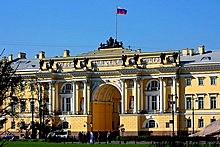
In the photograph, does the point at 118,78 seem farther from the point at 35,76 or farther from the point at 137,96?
the point at 35,76

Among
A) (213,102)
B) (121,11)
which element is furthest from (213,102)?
(121,11)

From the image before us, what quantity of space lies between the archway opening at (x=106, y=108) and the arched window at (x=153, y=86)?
7.08 meters

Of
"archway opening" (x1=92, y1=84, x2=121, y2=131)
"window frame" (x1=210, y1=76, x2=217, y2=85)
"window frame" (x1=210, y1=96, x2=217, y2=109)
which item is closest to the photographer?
"window frame" (x1=210, y1=96, x2=217, y2=109)

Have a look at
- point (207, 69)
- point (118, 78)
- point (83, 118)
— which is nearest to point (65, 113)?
point (83, 118)

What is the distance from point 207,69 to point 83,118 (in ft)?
70.8

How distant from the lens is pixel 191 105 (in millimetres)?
96188

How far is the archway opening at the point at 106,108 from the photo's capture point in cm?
10438

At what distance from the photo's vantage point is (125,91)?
330ft

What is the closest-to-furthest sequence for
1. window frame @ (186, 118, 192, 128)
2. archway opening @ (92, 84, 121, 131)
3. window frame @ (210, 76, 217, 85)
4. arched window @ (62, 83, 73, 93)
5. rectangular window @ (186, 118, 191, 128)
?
1. window frame @ (210, 76, 217, 85)
2. window frame @ (186, 118, 192, 128)
3. rectangular window @ (186, 118, 191, 128)
4. archway opening @ (92, 84, 121, 131)
5. arched window @ (62, 83, 73, 93)

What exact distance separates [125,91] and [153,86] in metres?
4.48

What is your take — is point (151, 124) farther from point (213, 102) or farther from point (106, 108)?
point (106, 108)

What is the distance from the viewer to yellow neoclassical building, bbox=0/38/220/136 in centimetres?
9531

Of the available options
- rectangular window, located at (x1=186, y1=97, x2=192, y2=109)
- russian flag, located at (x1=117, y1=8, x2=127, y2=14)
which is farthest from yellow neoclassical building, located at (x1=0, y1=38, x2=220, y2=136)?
russian flag, located at (x1=117, y1=8, x2=127, y2=14)

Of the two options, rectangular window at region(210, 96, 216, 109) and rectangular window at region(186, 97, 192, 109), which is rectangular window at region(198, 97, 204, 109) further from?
rectangular window at region(186, 97, 192, 109)
